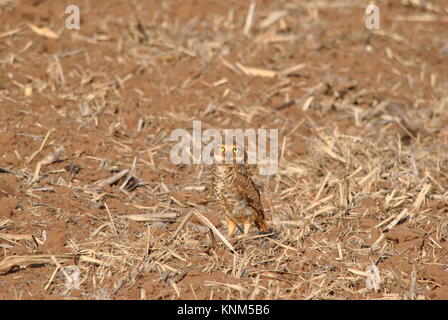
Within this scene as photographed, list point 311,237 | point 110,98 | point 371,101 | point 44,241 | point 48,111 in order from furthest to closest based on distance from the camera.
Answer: point 371,101
point 110,98
point 48,111
point 311,237
point 44,241

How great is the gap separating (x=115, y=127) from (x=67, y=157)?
2.83ft

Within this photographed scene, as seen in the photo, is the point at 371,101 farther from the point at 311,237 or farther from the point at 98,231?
the point at 98,231

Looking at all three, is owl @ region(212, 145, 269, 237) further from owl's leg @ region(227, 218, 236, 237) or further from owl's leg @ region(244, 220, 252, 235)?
owl's leg @ region(227, 218, 236, 237)

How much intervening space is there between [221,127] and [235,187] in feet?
7.84

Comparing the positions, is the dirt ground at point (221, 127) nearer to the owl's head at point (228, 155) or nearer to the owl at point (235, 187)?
the owl at point (235, 187)

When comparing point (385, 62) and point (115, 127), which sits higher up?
point (385, 62)

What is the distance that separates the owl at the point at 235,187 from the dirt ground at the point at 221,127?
27 centimetres

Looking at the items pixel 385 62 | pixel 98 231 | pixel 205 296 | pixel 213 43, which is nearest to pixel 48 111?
pixel 98 231

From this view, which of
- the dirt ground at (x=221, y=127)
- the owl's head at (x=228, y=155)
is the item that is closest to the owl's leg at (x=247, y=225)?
the dirt ground at (x=221, y=127)

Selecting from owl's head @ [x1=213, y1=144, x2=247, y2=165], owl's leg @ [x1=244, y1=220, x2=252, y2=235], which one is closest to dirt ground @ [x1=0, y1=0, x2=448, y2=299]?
owl's leg @ [x1=244, y1=220, x2=252, y2=235]

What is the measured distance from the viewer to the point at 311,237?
19.7ft

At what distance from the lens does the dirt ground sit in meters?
5.36

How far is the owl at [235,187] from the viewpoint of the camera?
18.7 feet

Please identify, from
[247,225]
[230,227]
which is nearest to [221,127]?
[230,227]
